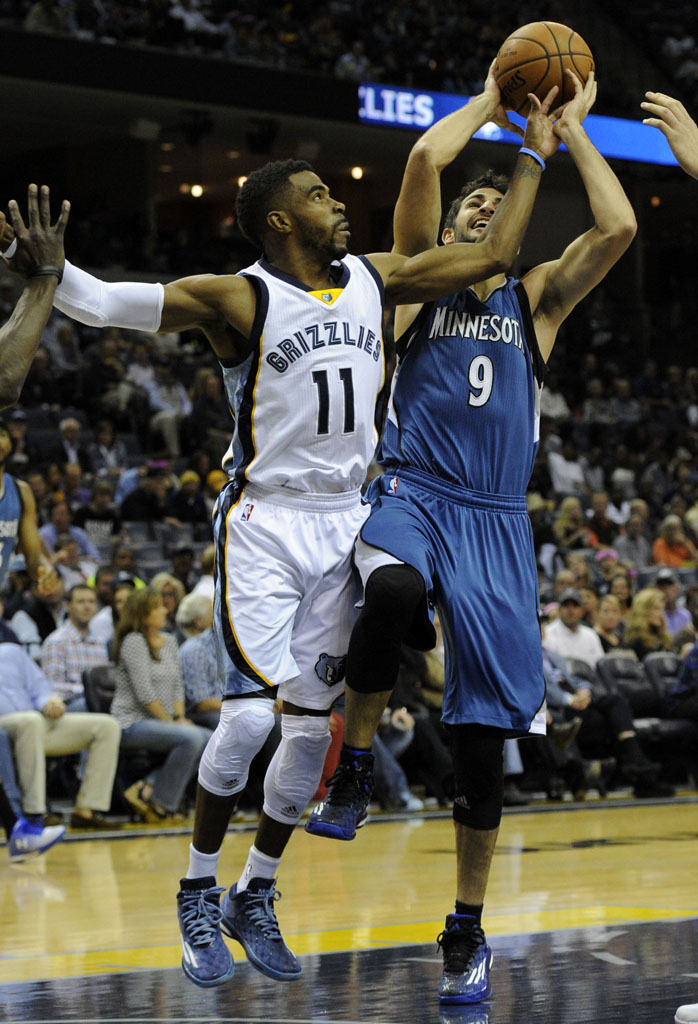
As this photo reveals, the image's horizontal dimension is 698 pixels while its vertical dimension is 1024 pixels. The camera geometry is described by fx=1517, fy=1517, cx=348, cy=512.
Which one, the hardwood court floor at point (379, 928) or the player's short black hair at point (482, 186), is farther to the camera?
the player's short black hair at point (482, 186)

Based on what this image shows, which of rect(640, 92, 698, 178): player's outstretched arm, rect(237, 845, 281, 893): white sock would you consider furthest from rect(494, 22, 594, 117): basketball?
rect(237, 845, 281, 893): white sock

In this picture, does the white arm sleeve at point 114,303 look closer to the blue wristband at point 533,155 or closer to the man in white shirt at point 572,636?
the blue wristband at point 533,155

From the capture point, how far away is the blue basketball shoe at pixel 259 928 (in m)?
4.18

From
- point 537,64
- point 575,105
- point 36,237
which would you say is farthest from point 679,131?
point 36,237

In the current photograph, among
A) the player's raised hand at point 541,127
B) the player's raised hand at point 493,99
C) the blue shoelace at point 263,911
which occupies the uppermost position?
the player's raised hand at point 493,99

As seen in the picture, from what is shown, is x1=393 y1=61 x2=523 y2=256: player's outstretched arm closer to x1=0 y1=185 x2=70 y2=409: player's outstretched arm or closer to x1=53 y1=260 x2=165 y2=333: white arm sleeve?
x1=53 y1=260 x2=165 y2=333: white arm sleeve

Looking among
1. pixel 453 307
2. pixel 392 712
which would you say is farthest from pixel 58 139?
pixel 453 307

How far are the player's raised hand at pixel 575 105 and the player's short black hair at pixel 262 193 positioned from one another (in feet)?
2.47

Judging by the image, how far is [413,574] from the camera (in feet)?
13.1

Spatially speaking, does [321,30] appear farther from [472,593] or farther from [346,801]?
[346,801]

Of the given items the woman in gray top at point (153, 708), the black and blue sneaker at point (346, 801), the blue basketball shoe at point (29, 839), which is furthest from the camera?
the woman in gray top at point (153, 708)

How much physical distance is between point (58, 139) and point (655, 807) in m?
14.8

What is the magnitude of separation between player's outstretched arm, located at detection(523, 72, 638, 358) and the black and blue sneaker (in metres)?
1.40

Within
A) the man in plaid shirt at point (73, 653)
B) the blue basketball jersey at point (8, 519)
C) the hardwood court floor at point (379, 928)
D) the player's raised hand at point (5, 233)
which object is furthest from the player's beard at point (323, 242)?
the man in plaid shirt at point (73, 653)
